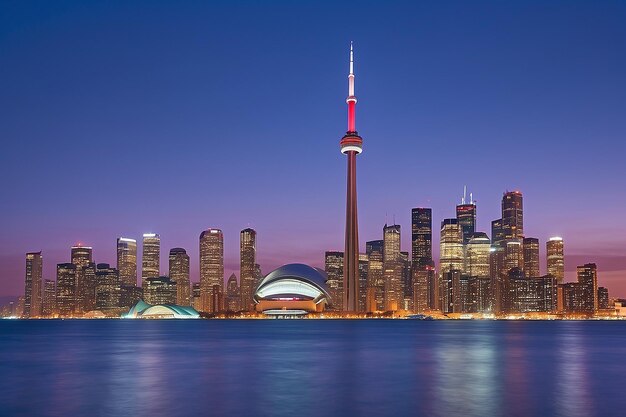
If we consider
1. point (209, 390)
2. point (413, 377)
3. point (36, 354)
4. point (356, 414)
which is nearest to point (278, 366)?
point (413, 377)

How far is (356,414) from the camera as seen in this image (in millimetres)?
31828

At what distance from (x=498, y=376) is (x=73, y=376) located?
3057 cm

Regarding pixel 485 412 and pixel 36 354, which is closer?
pixel 485 412

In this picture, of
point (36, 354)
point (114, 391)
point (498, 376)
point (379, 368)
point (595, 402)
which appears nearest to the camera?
point (595, 402)

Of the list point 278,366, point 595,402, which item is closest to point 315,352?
point 278,366

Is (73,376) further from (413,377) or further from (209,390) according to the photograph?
(413,377)

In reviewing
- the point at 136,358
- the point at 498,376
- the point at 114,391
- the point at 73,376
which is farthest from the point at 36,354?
the point at 498,376

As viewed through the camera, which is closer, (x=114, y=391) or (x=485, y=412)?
(x=485, y=412)

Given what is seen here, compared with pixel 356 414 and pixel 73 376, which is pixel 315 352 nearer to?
pixel 73 376

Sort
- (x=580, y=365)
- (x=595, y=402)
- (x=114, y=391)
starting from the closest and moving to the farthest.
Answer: (x=595, y=402) → (x=114, y=391) → (x=580, y=365)

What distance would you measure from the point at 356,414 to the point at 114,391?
15.8 meters

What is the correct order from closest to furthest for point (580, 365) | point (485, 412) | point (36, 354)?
1. point (485, 412)
2. point (580, 365)
3. point (36, 354)

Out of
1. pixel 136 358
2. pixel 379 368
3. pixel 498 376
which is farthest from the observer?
pixel 136 358

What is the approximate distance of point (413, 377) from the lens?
1908 inches
